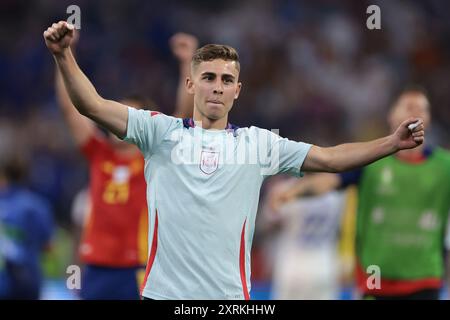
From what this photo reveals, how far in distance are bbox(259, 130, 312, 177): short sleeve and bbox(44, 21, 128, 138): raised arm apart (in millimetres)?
766

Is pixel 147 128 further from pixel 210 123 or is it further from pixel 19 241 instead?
pixel 19 241

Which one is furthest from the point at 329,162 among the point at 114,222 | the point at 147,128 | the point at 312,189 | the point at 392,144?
the point at 114,222

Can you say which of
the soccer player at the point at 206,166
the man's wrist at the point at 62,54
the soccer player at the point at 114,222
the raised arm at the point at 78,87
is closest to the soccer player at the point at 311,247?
the soccer player at the point at 114,222

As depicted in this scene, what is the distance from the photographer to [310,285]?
38.0 ft

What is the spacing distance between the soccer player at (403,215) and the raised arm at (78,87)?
9.37 feet

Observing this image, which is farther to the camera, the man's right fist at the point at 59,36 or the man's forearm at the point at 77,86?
the man's forearm at the point at 77,86

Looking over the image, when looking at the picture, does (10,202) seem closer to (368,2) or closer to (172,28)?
(172,28)

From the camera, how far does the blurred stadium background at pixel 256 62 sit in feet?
52.5

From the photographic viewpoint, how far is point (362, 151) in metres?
4.84

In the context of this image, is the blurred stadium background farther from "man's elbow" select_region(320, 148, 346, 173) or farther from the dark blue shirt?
"man's elbow" select_region(320, 148, 346, 173)

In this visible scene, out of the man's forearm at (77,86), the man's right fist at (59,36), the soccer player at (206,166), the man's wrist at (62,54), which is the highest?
the man's right fist at (59,36)

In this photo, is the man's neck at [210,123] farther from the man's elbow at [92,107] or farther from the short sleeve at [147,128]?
the man's elbow at [92,107]
